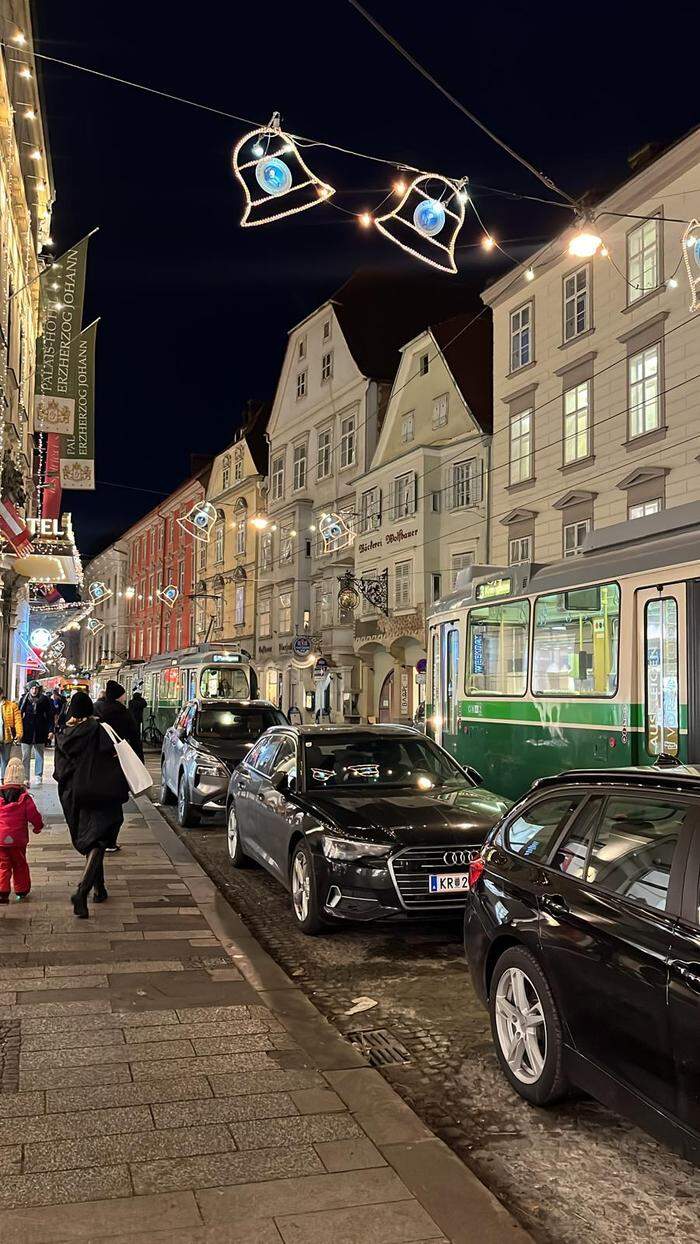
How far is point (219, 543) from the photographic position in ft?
177

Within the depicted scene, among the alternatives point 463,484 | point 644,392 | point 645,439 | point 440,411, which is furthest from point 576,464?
point 440,411

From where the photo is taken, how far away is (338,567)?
133 feet

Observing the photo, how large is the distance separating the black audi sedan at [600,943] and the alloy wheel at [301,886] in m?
2.58

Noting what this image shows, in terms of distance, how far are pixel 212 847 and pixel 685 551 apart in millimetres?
6806

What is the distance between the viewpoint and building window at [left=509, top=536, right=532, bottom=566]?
26.8m

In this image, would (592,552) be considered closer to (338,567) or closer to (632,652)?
(632,652)

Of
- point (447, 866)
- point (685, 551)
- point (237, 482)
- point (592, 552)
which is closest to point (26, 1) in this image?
point (592, 552)

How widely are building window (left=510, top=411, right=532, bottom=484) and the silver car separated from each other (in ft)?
46.4

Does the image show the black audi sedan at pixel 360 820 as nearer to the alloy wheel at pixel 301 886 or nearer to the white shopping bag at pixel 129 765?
the alloy wheel at pixel 301 886

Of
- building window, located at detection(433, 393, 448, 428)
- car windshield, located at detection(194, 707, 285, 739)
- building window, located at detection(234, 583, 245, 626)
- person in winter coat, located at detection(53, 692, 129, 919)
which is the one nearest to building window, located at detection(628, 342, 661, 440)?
building window, located at detection(433, 393, 448, 428)

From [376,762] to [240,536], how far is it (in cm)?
4333

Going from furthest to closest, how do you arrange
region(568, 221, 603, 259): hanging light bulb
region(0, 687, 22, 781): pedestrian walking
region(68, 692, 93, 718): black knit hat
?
region(0, 687, 22, 781): pedestrian walking, region(568, 221, 603, 259): hanging light bulb, region(68, 692, 93, 718): black knit hat

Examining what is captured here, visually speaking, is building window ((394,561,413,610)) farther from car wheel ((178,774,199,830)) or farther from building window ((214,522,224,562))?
building window ((214,522,224,562))

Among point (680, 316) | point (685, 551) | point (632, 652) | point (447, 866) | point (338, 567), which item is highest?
point (680, 316)
